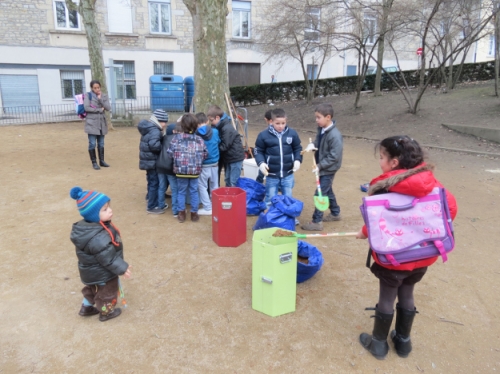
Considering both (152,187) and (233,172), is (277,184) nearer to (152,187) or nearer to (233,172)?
(233,172)

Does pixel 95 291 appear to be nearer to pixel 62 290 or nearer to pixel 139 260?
→ pixel 62 290

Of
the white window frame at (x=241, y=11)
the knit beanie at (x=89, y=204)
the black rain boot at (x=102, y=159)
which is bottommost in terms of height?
the black rain boot at (x=102, y=159)

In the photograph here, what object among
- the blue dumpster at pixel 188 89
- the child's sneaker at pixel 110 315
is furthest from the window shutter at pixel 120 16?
the child's sneaker at pixel 110 315

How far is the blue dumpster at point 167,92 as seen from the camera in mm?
14594

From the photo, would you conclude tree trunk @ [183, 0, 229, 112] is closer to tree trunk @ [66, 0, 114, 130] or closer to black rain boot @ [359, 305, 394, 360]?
tree trunk @ [66, 0, 114, 130]

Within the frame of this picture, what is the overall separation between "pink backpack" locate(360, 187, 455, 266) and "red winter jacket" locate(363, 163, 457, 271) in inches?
1.7

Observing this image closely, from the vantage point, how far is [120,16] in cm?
1988

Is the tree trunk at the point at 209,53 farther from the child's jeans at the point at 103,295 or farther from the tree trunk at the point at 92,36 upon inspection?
the child's jeans at the point at 103,295

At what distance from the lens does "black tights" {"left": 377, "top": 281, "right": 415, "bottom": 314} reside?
2.57m

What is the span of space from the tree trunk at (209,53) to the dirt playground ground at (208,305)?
3010 mm

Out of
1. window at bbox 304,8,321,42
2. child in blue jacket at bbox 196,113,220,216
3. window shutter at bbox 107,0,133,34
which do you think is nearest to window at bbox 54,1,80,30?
window shutter at bbox 107,0,133,34

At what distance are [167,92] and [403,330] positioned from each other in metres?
13.4

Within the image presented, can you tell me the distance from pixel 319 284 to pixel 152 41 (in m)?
19.7

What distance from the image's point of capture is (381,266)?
2562 mm
